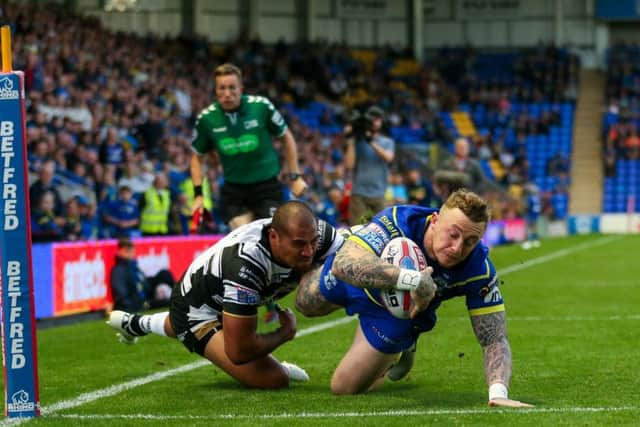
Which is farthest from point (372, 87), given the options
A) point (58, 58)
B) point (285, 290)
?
point (285, 290)

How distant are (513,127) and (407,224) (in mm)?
38238

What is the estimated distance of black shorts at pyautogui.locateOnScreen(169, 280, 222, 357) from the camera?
25.2 feet

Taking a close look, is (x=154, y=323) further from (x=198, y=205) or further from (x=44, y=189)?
(x=44, y=189)

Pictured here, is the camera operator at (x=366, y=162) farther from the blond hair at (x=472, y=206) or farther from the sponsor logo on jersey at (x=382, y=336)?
the blond hair at (x=472, y=206)

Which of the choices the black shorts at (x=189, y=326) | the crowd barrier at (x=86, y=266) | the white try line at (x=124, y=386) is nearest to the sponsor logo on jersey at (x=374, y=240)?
the black shorts at (x=189, y=326)

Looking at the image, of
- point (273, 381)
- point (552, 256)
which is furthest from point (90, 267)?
point (552, 256)

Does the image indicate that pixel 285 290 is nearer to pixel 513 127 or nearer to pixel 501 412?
pixel 501 412

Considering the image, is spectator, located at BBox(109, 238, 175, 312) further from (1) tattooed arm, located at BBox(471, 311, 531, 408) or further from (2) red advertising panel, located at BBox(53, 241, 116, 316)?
(1) tattooed arm, located at BBox(471, 311, 531, 408)

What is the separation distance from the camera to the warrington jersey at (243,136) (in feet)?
35.9

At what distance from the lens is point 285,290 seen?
7516 mm

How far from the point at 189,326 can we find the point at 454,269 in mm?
1937

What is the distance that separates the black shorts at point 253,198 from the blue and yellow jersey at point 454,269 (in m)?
4.34

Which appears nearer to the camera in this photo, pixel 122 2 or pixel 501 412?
pixel 501 412

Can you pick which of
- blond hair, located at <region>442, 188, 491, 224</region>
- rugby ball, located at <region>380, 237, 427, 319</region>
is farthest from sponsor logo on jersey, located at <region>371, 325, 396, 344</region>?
blond hair, located at <region>442, 188, 491, 224</region>
